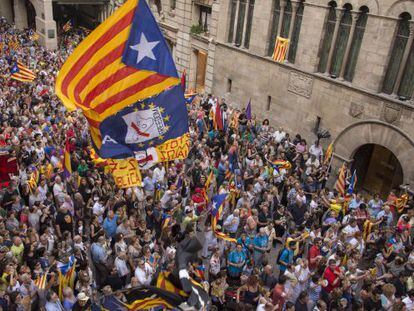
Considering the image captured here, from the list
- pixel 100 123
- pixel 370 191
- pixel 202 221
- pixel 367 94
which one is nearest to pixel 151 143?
pixel 100 123

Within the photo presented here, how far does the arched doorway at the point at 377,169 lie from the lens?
16.3 meters

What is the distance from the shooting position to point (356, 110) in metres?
16.3

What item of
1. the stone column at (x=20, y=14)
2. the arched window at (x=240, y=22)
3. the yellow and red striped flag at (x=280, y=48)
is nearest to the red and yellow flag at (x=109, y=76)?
the yellow and red striped flag at (x=280, y=48)

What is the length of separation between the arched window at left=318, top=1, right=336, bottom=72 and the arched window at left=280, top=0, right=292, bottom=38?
2.25m

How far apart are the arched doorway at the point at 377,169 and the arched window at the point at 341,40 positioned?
340 cm

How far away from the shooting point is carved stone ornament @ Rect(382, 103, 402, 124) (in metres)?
14.9

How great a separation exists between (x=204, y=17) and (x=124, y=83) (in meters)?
18.9

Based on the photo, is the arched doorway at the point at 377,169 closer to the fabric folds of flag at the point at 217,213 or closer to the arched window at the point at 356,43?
the arched window at the point at 356,43

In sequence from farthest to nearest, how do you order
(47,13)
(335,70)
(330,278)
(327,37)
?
(47,13), (327,37), (335,70), (330,278)

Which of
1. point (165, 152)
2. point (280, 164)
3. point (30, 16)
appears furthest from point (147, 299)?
point (30, 16)

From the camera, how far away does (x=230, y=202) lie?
1330cm

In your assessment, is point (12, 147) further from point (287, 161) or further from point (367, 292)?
point (367, 292)

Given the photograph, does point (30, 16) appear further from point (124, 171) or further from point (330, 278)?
point (330, 278)

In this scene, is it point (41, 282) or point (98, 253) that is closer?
point (41, 282)
